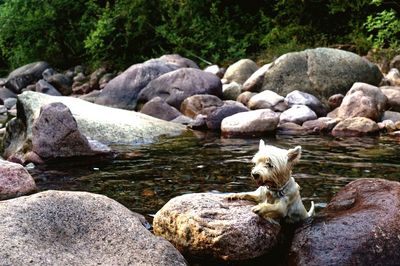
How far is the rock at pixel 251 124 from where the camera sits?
1162 cm

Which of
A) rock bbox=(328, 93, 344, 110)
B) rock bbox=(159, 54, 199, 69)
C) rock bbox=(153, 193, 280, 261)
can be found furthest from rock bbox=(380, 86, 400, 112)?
rock bbox=(153, 193, 280, 261)

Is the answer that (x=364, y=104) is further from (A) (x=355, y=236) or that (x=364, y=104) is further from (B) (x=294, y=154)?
(B) (x=294, y=154)

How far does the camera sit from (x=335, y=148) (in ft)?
32.6

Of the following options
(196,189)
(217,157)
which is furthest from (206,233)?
(217,157)

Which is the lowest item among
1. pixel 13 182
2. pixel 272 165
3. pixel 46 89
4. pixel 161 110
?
pixel 46 89

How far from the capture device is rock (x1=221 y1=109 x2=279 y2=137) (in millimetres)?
11617

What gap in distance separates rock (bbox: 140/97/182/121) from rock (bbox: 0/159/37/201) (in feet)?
26.3

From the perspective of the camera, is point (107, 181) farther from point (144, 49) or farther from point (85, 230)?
point (144, 49)

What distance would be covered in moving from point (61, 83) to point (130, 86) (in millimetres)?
7717

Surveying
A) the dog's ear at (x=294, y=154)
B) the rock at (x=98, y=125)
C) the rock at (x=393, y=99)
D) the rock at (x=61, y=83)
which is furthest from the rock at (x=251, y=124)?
the rock at (x=61, y=83)

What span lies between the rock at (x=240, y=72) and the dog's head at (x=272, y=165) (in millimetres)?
13626

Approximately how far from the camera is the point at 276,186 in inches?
171

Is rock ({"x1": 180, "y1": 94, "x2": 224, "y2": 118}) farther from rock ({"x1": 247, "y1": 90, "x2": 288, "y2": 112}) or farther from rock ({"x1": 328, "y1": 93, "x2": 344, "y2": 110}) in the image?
rock ({"x1": 328, "y1": 93, "x2": 344, "y2": 110})

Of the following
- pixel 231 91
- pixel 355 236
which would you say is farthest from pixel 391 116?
pixel 355 236
